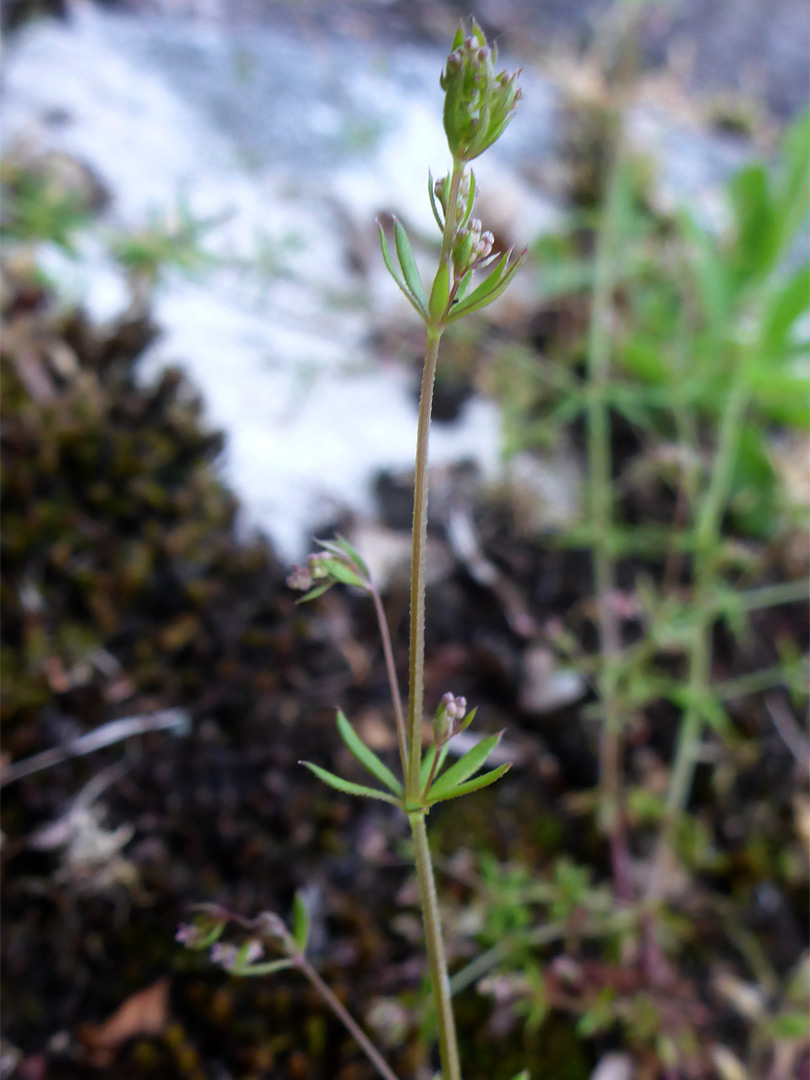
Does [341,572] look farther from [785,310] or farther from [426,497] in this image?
[785,310]

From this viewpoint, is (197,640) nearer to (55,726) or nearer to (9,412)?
(55,726)

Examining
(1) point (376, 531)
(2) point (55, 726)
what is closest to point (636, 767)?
(1) point (376, 531)

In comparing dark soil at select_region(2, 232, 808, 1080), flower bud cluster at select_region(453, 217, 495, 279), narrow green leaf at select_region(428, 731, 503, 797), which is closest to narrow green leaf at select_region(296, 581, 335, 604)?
narrow green leaf at select_region(428, 731, 503, 797)

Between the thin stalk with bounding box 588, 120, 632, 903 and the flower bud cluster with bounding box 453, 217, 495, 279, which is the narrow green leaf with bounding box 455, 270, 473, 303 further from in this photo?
the thin stalk with bounding box 588, 120, 632, 903

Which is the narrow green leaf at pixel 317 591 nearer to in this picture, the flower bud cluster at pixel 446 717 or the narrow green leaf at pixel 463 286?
the flower bud cluster at pixel 446 717

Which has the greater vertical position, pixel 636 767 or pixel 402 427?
pixel 402 427

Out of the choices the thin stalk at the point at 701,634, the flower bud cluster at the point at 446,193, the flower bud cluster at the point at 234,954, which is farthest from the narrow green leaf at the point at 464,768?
the thin stalk at the point at 701,634
